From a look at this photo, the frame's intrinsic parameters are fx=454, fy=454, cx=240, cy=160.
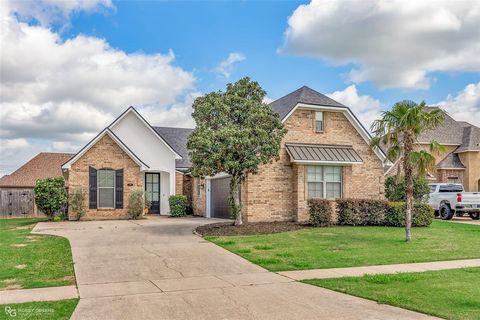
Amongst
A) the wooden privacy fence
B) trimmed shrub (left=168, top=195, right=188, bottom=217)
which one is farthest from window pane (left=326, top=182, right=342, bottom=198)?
the wooden privacy fence

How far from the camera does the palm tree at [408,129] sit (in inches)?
592

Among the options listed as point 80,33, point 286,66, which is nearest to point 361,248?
point 286,66

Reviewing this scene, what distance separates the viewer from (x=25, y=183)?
3381 centimetres

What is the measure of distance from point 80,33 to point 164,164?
39.7ft

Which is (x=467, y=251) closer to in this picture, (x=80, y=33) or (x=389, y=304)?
(x=389, y=304)

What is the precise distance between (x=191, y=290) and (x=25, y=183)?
29.5m

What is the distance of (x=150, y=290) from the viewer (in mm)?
8430

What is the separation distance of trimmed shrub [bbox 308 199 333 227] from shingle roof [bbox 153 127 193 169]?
12.5 meters

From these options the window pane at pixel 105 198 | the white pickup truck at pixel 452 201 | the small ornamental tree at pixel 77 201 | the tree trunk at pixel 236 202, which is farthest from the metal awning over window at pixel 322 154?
the small ornamental tree at pixel 77 201

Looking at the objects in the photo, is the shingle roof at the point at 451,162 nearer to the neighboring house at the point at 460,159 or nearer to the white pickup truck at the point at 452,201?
the neighboring house at the point at 460,159

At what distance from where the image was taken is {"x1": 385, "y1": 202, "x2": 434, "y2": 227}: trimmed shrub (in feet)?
64.5

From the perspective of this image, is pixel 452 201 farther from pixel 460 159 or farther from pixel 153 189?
pixel 153 189

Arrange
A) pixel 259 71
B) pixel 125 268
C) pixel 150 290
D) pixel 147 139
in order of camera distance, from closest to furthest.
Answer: pixel 150 290
pixel 125 268
pixel 259 71
pixel 147 139

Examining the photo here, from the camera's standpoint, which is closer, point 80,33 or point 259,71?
point 80,33
